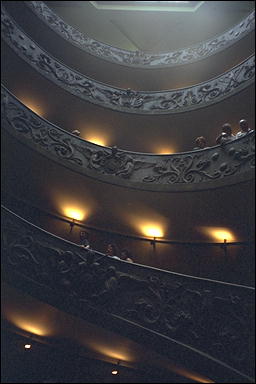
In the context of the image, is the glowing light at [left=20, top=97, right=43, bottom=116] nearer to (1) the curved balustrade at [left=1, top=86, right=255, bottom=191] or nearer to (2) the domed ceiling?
(2) the domed ceiling

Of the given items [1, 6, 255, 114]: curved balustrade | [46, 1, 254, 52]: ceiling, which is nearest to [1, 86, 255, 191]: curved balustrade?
[1, 6, 255, 114]: curved balustrade

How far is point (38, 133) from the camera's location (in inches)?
400

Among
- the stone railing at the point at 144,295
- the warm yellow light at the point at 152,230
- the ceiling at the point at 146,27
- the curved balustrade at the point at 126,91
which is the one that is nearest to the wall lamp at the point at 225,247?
the warm yellow light at the point at 152,230

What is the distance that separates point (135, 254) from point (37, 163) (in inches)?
158

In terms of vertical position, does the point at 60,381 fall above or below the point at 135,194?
below

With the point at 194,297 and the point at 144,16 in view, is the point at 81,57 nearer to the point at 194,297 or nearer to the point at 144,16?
the point at 144,16

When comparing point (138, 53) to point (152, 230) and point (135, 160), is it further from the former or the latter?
point (152, 230)

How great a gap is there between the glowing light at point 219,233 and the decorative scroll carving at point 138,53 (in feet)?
25.7

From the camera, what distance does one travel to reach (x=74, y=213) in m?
11.1

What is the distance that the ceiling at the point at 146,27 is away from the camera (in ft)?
53.4

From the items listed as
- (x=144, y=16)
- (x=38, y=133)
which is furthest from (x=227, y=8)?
(x=144, y=16)

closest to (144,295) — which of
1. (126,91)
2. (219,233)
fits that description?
(219,233)

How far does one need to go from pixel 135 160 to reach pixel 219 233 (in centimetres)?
332

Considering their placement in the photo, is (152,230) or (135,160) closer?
(152,230)
